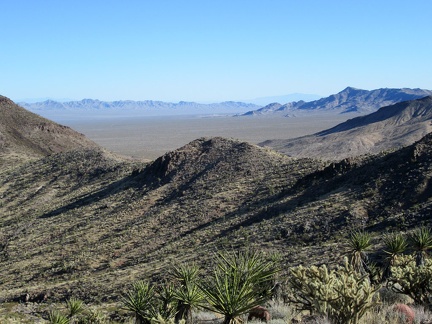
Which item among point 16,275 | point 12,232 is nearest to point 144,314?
point 16,275

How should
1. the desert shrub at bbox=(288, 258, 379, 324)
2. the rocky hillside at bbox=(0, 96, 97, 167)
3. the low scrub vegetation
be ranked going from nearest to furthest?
the desert shrub at bbox=(288, 258, 379, 324)
the low scrub vegetation
the rocky hillside at bbox=(0, 96, 97, 167)

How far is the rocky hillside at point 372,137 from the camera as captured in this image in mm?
91688


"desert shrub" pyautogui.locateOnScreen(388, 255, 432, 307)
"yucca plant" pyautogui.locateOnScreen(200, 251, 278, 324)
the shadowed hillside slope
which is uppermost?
"yucca plant" pyautogui.locateOnScreen(200, 251, 278, 324)

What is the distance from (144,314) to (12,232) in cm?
3004

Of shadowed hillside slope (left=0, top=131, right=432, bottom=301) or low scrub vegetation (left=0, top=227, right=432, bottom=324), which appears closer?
low scrub vegetation (left=0, top=227, right=432, bottom=324)

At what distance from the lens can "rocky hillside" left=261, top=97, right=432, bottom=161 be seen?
9169 cm

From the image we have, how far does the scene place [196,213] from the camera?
107 feet

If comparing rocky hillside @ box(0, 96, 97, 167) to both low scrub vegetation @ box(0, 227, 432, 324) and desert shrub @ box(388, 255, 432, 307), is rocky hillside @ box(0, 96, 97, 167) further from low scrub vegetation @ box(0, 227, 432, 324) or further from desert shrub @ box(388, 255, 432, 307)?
desert shrub @ box(388, 255, 432, 307)

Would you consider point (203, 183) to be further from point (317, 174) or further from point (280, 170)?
point (317, 174)

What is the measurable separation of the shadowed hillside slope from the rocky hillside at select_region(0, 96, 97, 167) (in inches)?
1427

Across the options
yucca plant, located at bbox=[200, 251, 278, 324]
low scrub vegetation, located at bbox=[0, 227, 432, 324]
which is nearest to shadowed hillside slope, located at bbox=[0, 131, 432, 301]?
low scrub vegetation, located at bbox=[0, 227, 432, 324]

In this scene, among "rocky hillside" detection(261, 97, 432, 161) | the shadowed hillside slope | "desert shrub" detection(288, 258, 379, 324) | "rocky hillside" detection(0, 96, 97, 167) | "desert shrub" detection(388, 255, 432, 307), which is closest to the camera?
"desert shrub" detection(288, 258, 379, 324)

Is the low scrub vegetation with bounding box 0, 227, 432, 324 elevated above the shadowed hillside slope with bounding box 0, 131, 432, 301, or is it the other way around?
the low scrub vegetation with bounding box 0, 227, 432, 324

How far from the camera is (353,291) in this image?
7266mm
